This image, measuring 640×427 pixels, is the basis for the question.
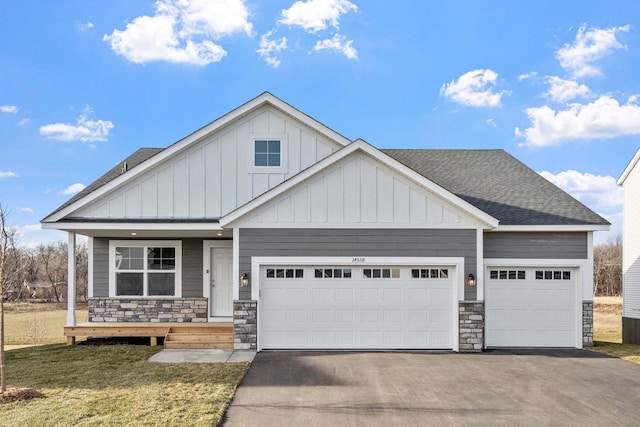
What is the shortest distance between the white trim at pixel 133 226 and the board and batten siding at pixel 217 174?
14.1 inches

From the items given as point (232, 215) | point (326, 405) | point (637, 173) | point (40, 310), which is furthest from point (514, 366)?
point (40, 310)

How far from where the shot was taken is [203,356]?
32.0 ft

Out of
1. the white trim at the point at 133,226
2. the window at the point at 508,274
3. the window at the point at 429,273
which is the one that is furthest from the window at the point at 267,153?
the window at the point at 508,274

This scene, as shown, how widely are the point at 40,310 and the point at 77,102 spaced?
783 inches

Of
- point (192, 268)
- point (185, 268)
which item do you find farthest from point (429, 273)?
point (185, 268)

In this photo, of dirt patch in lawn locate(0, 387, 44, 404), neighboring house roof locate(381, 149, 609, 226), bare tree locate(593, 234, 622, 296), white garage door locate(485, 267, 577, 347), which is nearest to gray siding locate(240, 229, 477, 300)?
white garage door locate(485, 267, 577, 347)

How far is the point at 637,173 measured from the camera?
624 inches

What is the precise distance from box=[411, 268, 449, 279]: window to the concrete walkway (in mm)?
4202

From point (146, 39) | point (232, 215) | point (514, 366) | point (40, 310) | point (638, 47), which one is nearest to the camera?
point (514, 366)

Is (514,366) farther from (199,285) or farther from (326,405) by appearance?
(199,285)

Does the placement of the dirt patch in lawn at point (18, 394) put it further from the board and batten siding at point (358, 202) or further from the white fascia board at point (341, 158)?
the board and batten siding at point (358, 202)

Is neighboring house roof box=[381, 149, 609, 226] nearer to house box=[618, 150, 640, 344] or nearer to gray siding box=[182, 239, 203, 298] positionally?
house box=[618, 150, 640, 344]

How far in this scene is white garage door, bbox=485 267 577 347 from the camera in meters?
11.2

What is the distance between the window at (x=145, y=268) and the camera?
41.5ft
